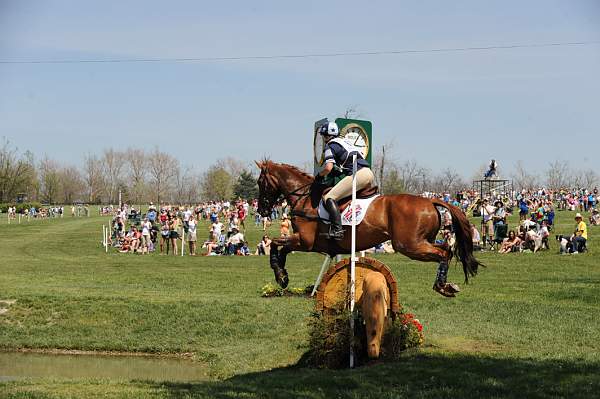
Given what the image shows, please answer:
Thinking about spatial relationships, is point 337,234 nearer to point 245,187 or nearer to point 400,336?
point 400,336

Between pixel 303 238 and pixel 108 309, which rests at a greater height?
pixel 303 238

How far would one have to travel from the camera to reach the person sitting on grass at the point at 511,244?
1255 inches

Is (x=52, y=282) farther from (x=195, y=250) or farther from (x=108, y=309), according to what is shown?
(x=195, y=250)

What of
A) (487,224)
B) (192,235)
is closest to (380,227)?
(487,224)

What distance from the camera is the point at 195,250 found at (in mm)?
38594

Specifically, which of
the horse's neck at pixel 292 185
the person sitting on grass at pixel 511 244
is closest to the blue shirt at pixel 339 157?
the horse's neck at pixel 292 185

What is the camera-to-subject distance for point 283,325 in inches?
643

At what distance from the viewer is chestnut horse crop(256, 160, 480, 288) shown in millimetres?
11195

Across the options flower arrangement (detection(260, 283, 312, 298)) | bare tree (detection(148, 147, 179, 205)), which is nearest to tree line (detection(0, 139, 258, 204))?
bare tree (detection(148, 147, 179, 205))

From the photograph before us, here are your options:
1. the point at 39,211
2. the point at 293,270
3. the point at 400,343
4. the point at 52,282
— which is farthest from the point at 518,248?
the point at 39,211

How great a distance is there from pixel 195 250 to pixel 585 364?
1181 inches

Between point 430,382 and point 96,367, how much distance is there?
8031mm

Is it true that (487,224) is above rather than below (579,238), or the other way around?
above

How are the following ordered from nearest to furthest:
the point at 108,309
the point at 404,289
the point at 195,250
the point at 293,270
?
the point at 108,309, the point at 404,289, the point at 293,270, the point at 195,250
